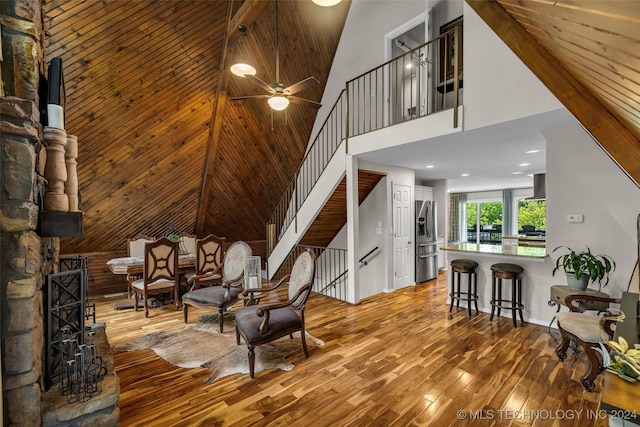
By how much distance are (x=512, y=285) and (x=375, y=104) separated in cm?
384

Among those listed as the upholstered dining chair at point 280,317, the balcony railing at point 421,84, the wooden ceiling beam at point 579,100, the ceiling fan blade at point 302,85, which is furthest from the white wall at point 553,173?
the upholstered dining chair at point 280,317

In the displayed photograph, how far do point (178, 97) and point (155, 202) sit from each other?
2193 millimetres

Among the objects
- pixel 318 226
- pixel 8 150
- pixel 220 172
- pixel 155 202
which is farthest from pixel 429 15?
pixel 155 202

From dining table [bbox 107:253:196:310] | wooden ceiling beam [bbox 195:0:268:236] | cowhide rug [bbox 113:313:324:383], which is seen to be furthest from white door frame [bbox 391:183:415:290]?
Answer: dining table [bbox 107:253:196:310]

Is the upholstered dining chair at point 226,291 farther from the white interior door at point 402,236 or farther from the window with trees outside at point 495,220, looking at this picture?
the window with trees outside at point 495,220

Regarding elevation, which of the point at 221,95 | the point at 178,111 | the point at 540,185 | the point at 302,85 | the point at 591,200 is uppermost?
the point at 221,95

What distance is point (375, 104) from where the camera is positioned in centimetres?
548

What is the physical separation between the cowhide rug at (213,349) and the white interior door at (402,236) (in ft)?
8.83

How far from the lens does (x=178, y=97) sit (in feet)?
14.4

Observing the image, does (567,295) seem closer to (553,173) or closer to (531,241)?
(553,173)

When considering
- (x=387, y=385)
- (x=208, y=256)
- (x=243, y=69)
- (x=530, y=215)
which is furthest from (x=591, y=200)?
(x=530, y=215)

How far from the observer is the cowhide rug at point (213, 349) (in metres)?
2.74

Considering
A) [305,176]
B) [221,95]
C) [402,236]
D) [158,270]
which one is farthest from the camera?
[305,176]

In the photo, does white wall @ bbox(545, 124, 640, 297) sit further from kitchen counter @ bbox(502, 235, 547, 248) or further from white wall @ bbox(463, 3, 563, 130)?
kitchen counter @ bbox(502, 235, 547, 248)
